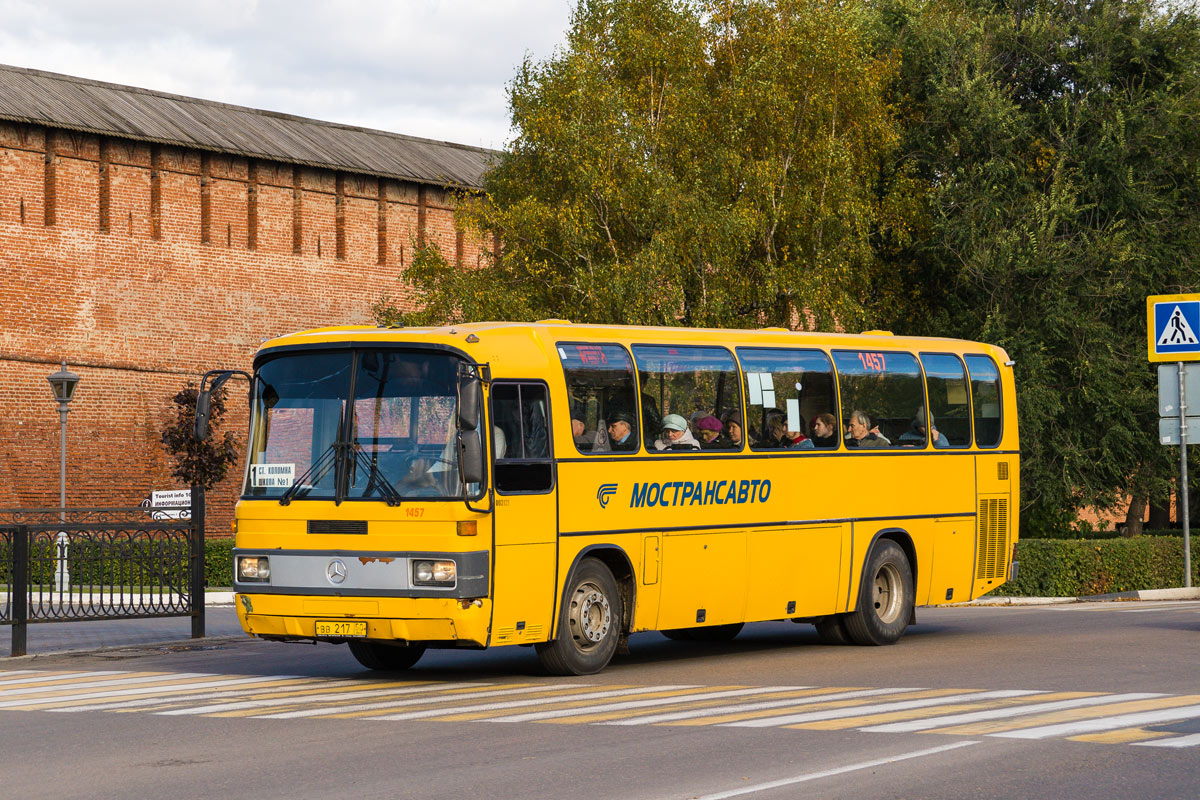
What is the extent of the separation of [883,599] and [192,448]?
20816mm

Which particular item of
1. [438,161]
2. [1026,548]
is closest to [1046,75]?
[1026,548]

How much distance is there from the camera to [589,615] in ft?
44.7

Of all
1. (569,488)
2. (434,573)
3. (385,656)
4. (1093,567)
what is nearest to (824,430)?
(569,488)

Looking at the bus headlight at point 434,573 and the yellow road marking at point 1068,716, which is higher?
the bus headlight at point 434,573

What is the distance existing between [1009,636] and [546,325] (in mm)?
6267

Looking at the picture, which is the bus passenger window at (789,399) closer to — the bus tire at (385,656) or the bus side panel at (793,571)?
the bus side panel at (793,571)

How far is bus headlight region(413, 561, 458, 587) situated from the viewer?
12.5 metres

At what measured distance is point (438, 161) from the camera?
42250 millimetres

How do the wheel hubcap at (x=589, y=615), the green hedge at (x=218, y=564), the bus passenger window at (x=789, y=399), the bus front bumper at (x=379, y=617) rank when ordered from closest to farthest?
the bus front bumper at (x=379, y=617) → the wheel hubcap at (x=589, y=615) → the bus passenger window at (x=789, y=399) → the green hedge at (x=218, y=564)

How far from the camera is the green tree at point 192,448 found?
34312mm

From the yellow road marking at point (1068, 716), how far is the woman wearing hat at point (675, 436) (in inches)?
186

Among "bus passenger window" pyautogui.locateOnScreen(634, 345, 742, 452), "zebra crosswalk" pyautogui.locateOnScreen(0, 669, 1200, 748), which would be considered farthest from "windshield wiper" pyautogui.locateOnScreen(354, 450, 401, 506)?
"bus passenger window" pyautogui.locateOnScreen(634, 345, 742, 452)

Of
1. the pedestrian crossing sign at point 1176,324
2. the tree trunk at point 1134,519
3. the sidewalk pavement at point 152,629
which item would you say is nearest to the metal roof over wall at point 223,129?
the sidewalk pavement at point 152,629

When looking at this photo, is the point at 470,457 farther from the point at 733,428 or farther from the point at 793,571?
the point at 793,571
